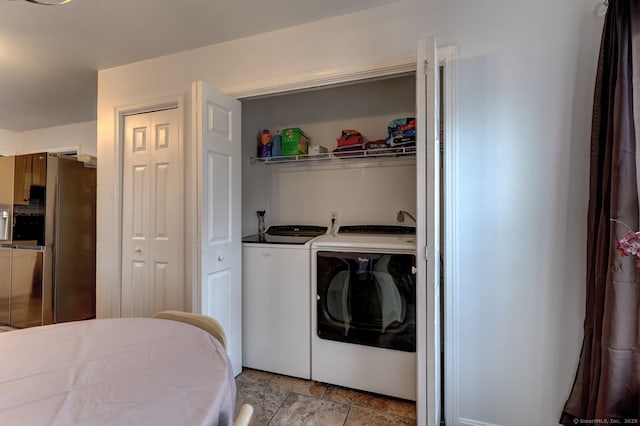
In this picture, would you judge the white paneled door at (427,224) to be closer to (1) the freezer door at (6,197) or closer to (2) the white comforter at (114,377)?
(2) the white comforter at (114,377)

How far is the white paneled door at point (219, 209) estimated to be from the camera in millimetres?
1801

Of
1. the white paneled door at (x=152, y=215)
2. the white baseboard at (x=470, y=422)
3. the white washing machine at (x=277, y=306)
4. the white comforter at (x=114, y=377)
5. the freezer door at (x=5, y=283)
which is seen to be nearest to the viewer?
the white comforter at (x=114, y=377)

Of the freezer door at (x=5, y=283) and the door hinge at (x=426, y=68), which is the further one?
the freezer door at (x=5, y=283)

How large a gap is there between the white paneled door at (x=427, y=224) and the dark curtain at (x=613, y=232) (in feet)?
2.02

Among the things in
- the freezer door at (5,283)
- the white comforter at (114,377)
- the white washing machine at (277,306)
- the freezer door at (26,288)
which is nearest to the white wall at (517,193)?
the white washing machine at (277,306)

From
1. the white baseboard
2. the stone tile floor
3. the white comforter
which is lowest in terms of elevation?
the stone tile floor

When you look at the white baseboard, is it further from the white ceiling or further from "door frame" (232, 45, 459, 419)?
the white ceiling

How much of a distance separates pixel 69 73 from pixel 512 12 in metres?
3.39

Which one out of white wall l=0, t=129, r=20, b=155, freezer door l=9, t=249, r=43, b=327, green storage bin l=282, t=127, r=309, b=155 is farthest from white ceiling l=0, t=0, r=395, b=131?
white wall l=0, t=129, r=20, b=155

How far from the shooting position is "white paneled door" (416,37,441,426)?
134 cm

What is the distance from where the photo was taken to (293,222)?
2.89 meters

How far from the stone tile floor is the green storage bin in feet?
5.89

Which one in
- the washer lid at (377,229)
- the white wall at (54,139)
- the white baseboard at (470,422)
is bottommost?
the white baseboard at (470,422)

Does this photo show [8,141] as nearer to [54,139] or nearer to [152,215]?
[54,139]
